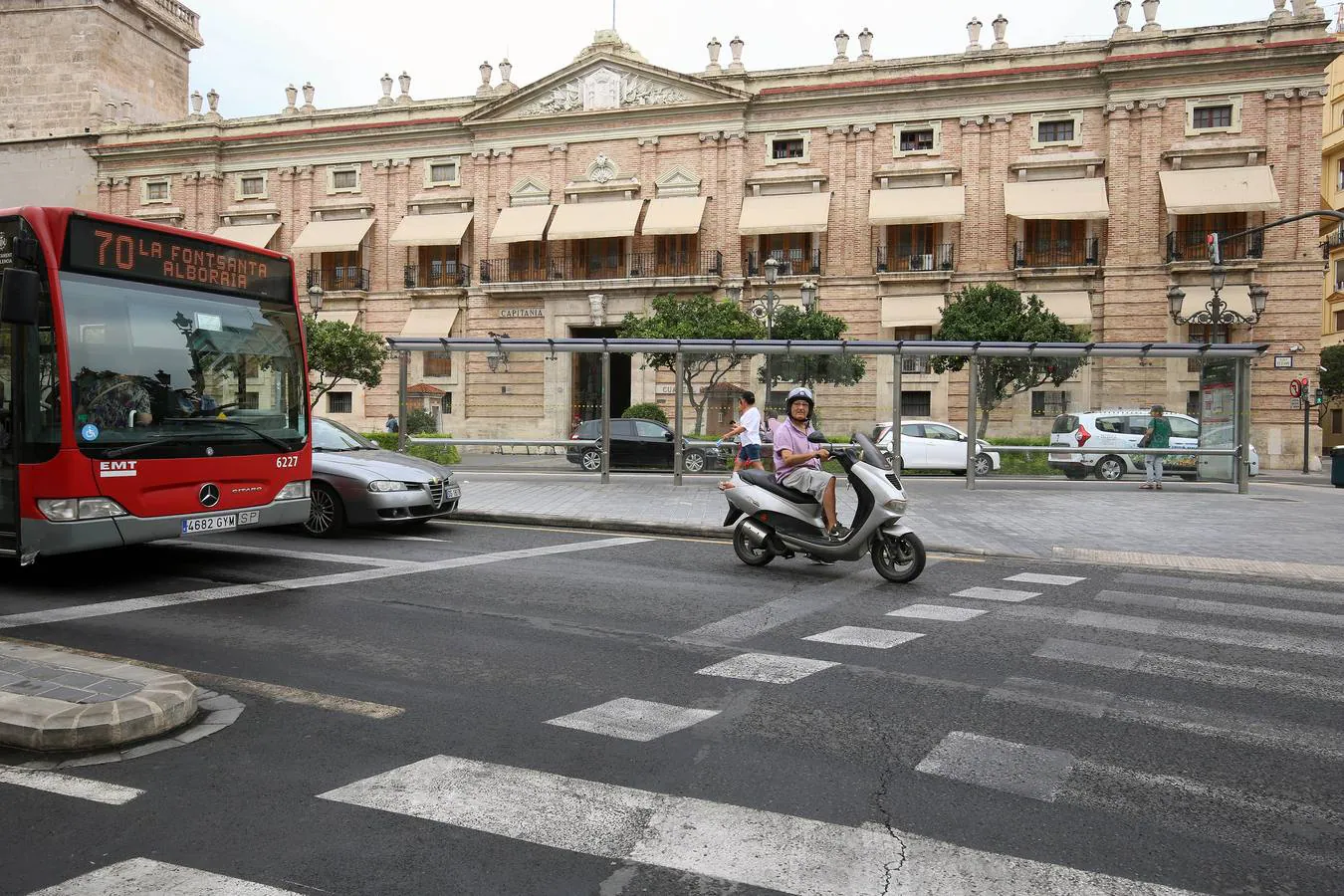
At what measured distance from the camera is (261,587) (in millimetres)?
7906

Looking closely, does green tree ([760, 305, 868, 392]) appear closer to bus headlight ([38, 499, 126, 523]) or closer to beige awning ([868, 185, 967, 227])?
bus headlight ([38, 499, 126, 523])

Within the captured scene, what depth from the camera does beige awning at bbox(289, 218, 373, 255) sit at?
132ft

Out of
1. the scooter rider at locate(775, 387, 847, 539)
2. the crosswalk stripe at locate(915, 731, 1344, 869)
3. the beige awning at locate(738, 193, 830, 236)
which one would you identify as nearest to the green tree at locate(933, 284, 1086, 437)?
the beige awning at locate(738, 193, 830, 236)

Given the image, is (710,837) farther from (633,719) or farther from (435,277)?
(435,277)

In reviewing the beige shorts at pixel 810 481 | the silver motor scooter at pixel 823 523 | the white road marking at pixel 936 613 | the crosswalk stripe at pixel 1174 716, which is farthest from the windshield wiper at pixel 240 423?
the crosswalk stripe at pixel 1174 716

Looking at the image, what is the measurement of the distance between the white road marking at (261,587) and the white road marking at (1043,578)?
4.10 meters

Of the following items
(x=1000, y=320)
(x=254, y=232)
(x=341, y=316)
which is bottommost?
(x=1000, y=320)

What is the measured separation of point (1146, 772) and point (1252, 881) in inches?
38.0

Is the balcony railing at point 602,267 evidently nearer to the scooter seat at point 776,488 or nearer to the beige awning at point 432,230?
the beige awning at point 432,230

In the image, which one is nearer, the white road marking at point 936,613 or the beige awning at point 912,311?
the white road marking at point 936,613

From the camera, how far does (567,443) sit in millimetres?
17812

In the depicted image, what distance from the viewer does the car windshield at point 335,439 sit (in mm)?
11820

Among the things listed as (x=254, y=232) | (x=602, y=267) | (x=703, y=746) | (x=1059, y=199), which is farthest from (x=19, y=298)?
(x=254, y=232)

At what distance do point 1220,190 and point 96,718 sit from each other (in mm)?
34868
